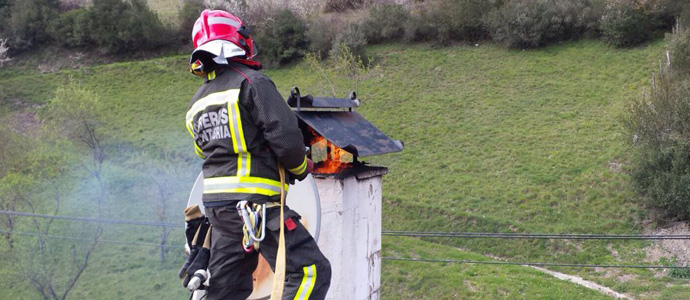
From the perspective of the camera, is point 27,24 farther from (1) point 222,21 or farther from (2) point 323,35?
(1) point 222,21

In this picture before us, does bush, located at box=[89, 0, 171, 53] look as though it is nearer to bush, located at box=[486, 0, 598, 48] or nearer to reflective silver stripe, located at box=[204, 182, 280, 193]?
bush, located at box=[486, 0, 598, 48]

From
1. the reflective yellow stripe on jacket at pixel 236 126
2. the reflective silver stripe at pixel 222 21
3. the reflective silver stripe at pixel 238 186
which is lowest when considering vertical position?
the reflective silver stripe at pixel 238 186

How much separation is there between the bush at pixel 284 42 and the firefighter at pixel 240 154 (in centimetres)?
2636

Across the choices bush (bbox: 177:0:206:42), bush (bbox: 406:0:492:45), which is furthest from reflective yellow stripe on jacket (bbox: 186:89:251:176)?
bush (bbox: 177:0:206:42)

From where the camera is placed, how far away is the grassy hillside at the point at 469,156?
40.2ft

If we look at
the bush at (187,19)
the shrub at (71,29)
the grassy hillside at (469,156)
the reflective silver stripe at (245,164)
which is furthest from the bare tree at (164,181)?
the shrub at (71,29)

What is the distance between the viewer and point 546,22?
26.1m

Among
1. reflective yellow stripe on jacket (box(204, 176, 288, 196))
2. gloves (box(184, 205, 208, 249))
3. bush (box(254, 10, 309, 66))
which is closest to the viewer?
reflective yellow stripe on jacket (box(204, 176, 288, 196))

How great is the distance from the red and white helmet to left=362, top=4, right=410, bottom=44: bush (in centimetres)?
2658

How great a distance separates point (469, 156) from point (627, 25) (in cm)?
987

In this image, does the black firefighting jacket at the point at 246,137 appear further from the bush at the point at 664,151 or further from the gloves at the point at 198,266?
the bush at the point at 664,151

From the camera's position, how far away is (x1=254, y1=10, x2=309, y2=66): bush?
98.7ft

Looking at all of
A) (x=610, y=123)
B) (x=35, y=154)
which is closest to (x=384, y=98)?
(x=610, y=123)

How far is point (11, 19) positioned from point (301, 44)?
638 inches
